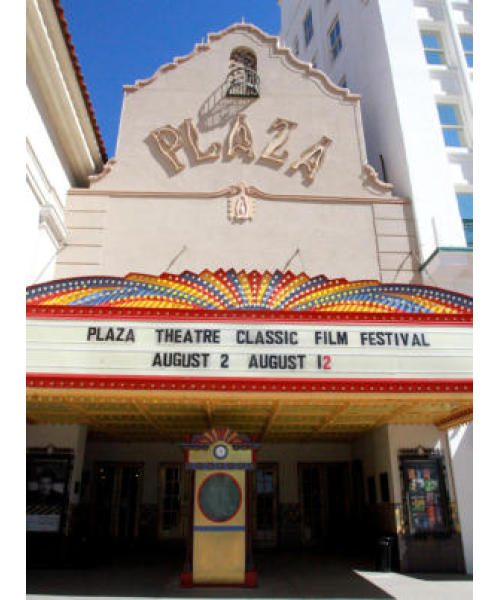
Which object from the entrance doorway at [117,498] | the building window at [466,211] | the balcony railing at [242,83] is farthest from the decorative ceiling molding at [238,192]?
the entrance doorway at [117,498]

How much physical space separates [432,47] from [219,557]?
726 inches

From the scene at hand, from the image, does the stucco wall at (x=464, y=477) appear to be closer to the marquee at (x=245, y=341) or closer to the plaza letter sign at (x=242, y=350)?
the marquee at (x=245, y=341)

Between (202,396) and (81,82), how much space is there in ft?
34.3

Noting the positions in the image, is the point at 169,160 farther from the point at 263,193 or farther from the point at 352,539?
the point at 352,539

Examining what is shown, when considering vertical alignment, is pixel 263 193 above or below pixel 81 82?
below

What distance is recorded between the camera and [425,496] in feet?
37.8

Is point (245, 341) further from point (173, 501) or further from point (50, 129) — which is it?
point (50, 129)

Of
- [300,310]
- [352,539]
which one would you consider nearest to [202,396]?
[300,310]

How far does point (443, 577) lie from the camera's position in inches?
419

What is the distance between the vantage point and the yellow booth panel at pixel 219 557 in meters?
9.34

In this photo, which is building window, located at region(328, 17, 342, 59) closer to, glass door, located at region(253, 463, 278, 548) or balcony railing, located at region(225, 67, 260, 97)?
balcony railing, located at region(225, 67, 260, 97)

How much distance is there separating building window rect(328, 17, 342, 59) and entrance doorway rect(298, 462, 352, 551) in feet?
60.5

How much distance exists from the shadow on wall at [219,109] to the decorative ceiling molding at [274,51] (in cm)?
189

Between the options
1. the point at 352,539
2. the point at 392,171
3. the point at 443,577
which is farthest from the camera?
the point at 392,171
